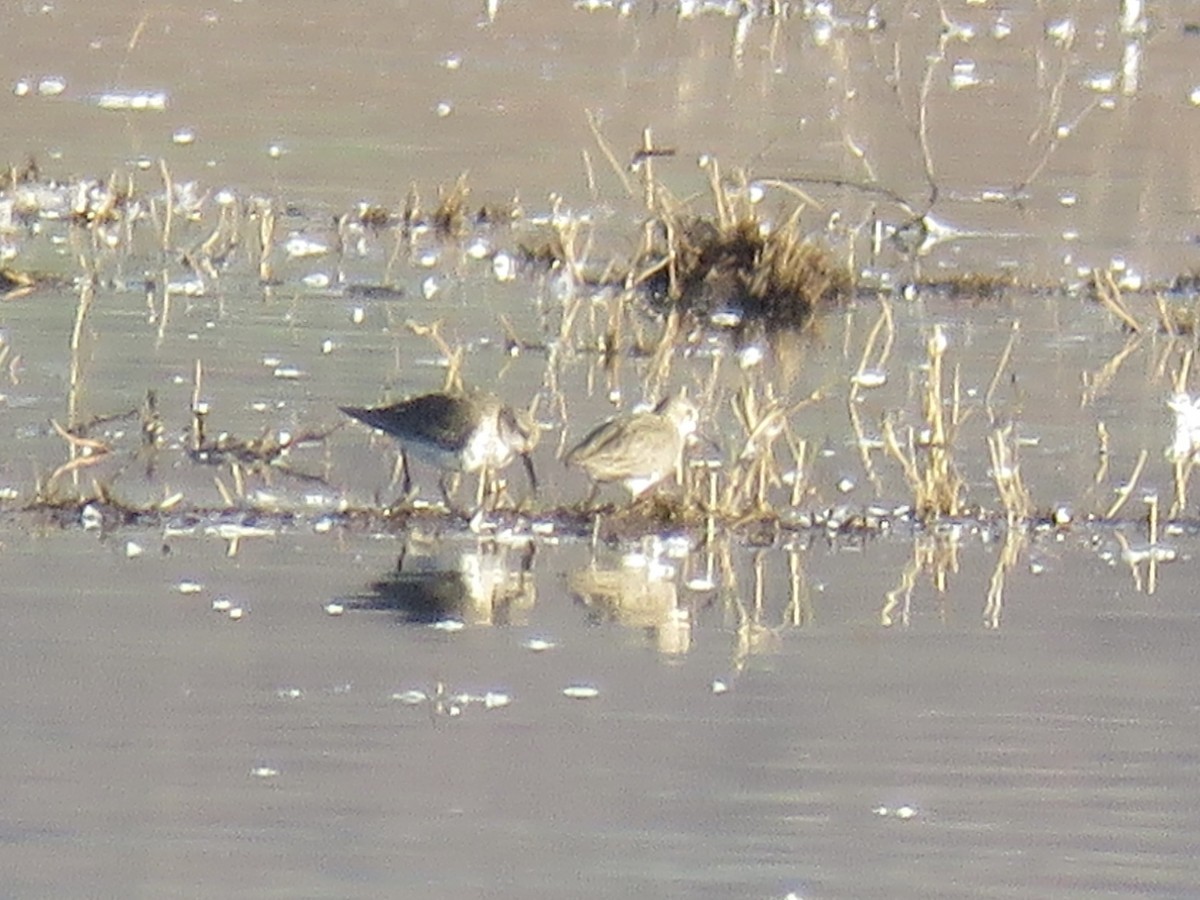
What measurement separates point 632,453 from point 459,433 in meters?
0.51

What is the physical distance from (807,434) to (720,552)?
232 centimetres

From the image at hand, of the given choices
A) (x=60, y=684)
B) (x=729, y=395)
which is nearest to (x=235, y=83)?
(x=729, y=395)

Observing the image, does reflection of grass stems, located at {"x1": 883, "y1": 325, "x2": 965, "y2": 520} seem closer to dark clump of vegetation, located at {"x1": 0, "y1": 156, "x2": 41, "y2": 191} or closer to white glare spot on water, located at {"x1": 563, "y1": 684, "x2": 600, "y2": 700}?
white glare spot on water, located at {"x1": 563, "y1": 684, "x2": 600, "y2": 700}

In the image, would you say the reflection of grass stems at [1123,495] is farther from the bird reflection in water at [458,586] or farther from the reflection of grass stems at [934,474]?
the bird reflection in water at [458,586]

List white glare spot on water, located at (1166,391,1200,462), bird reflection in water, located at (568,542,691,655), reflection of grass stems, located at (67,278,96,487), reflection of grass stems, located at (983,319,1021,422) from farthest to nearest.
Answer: reflection of grass stems, located at (983,319,1021,422)
white glare spot on water, located at (1166,391,1200,462)
reflection of grass stems, located at (67,278,96,487)
bird reflection in water, located at (568,542,691,655)

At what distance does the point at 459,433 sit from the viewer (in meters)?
10.3

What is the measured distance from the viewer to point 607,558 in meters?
9.84

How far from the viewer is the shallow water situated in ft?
22.7

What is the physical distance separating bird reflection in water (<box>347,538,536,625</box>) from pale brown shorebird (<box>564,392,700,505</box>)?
51cm

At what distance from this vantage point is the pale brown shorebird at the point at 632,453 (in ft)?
34.0

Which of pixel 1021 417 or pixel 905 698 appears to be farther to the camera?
pixel 1021 417

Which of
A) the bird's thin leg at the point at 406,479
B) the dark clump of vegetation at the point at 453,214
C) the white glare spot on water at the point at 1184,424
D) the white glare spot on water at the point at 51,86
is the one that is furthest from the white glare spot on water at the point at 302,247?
the white glare spot on water at the point at 51,86

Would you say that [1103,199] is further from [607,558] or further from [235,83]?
[607,558]

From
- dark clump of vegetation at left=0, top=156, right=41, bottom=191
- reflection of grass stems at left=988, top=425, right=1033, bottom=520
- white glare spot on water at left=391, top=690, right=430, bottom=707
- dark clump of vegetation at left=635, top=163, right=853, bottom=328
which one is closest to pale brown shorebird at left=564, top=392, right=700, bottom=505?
reflection of grass stems at left=988, top=425, right=1033, bottom=520
